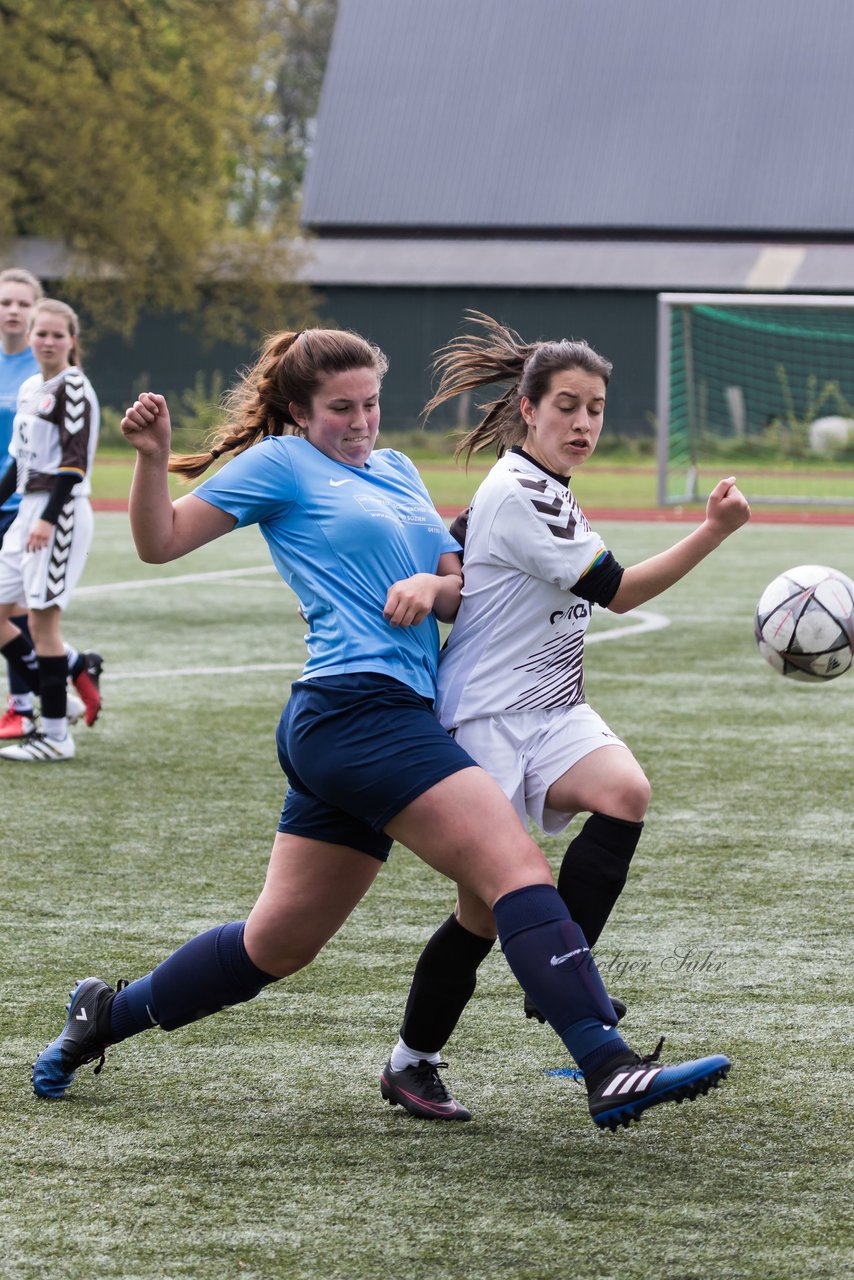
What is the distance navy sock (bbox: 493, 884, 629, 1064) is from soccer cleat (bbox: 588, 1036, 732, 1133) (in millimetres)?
70

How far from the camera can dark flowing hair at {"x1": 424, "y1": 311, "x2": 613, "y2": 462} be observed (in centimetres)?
392

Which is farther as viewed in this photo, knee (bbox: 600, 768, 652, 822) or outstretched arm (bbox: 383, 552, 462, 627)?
knee (bbox: 600, 768, 652, 822)

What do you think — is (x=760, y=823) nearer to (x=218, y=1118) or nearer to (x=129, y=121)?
(x=218, y=1118)

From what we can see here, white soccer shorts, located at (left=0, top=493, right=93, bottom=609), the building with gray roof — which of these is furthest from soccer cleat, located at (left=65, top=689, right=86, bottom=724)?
the building with gray roof

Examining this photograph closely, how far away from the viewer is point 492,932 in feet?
12.5

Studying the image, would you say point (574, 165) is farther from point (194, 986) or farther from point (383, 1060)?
point (194, 986)

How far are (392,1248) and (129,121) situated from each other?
3678cm

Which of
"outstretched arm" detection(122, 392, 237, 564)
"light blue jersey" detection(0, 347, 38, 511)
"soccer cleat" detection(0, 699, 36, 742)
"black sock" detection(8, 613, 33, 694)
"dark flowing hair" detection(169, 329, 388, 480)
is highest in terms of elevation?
"dark flowing hair" detection(169, 329, 388, 480)

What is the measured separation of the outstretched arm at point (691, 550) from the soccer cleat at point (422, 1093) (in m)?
1.05

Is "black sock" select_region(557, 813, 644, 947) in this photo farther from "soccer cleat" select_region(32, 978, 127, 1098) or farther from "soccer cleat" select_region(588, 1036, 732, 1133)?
"soccer cleat" select_region(32, 978, 127, 1098)

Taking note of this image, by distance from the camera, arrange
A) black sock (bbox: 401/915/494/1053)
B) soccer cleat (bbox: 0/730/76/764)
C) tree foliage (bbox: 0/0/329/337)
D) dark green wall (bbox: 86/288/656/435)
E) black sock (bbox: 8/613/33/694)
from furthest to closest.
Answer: dark green wall (bbox: 86/288/656/435)
tree foliage (bbox: 0/0/329/337)
black sock (bbox: 8/613/33/694)
soccer cleat (bbox: 0/730/76/764)
black sock (bbox: 401/915/494/1053)

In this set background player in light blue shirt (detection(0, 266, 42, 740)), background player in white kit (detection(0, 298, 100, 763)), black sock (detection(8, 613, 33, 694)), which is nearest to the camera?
background player in white kit (detection(0, 298, 100, 763))

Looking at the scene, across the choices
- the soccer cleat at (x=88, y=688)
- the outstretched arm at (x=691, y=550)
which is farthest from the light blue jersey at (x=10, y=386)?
the outstretched arm at (x=691, y=550)

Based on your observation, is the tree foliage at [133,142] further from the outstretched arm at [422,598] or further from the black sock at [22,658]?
the outstretched arm at [422,598]
